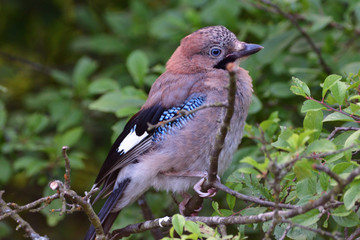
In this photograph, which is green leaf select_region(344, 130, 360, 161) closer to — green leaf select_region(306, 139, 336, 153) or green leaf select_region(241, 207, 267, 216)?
green leaf select_region(306, 139, 336, 153)

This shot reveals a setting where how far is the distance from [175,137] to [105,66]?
2.41 m

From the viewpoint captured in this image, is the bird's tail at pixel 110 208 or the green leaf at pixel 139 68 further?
the green leaf at pixel 139 68

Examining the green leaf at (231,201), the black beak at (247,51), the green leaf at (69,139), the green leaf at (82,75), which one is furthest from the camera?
the green leaf at (82,75)

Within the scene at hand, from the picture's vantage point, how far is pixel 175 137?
11.0 ft

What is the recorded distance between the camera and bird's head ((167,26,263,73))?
141 inches

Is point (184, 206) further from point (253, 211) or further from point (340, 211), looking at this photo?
point (340, 211)

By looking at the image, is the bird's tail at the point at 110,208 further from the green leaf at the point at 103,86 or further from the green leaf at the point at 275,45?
the green leaf at the point at 275,45

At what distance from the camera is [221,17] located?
421 cm

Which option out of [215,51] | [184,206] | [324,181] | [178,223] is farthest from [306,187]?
[215,51]

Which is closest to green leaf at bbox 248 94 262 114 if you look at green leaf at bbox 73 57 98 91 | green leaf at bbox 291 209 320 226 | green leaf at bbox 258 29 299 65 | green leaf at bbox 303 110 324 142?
green leaf at bbox 258 29 299 65

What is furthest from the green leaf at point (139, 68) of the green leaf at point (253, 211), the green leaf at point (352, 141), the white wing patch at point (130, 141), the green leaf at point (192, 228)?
the green leaf at point (352, 141)

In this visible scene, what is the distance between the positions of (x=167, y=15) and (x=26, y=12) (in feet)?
6.28

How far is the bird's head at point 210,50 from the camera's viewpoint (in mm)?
3572

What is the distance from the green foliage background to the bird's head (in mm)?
209
